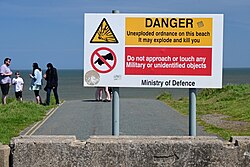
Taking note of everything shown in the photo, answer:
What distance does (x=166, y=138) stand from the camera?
22.4 feet

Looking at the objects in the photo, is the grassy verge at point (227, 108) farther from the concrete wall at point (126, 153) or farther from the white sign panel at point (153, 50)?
the concrete wall at point (126, 153)

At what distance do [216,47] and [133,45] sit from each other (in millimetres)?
1193

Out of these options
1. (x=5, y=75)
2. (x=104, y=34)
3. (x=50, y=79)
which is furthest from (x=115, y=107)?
(x=50, y=79)

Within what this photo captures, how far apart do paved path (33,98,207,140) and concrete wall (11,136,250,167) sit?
251 inches

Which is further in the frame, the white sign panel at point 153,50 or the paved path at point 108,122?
the paved path at point 108,122

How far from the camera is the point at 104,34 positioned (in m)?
8.11

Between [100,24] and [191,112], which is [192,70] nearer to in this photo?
[191,112]

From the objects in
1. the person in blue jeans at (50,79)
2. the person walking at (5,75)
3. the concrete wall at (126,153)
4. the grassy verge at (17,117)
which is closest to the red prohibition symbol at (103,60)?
the concrete wall at (126,153)

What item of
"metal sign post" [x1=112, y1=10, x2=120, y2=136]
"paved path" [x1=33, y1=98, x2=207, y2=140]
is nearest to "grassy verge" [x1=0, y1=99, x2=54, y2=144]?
"paved path" [x1=33, y1=98, x2=207, y2=140]

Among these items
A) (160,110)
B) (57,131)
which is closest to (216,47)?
(57,131)

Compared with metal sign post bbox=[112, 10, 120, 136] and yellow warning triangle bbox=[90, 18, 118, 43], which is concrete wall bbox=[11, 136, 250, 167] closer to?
metal sign post bbox=[112, 10, 120, 136]

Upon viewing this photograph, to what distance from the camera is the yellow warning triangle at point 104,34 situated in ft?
26.5

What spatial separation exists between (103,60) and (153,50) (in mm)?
726

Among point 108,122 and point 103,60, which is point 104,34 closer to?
point 103,60
